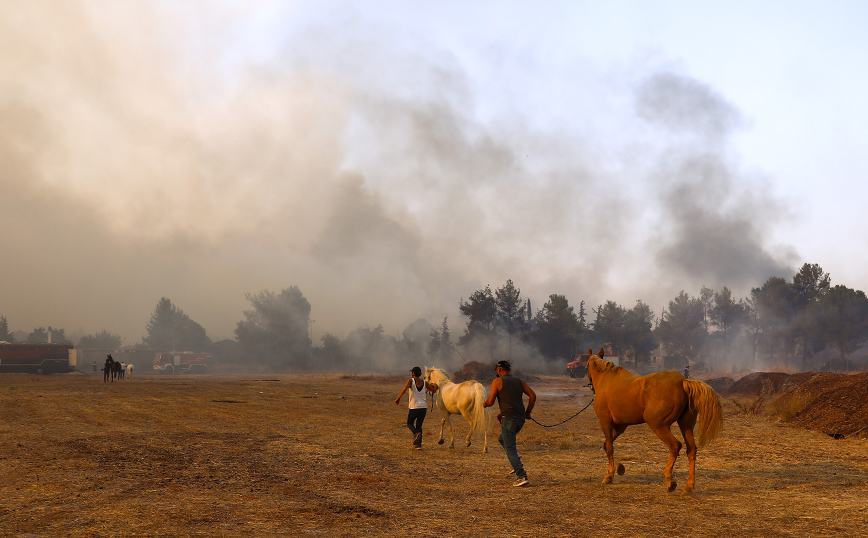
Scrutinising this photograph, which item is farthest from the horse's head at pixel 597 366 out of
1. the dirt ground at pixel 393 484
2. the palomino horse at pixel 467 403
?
the palomino horse at pixel 467 403

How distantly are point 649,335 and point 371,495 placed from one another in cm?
8626

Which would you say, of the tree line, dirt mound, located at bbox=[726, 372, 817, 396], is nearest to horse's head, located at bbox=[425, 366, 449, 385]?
dirt mound, located at bbox=[726, 372, 817, 396]

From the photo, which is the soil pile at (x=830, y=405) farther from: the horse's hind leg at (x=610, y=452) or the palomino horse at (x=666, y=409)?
the horse's hind leg at (x=610, y=452)

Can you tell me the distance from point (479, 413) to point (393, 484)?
439cm

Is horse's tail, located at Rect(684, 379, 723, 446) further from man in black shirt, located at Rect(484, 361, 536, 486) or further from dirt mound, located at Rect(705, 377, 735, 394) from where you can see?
dirt mound, located at Rect(705, 377, 735, 394)

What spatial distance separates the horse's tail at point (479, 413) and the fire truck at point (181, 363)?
89.4m

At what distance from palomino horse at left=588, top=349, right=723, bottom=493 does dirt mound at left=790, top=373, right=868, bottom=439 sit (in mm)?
10994

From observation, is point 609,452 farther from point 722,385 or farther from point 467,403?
point 722,385

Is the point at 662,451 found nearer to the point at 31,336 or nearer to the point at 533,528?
the point at 533,528

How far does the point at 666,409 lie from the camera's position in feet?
30.2

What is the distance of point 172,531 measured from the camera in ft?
22.5

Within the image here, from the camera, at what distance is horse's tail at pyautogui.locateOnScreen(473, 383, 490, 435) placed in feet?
45.3

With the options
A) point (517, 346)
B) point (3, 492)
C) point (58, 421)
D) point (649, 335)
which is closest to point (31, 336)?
point (517, 346)

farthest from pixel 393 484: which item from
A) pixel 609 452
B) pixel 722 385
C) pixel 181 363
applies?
pixel 181 363
